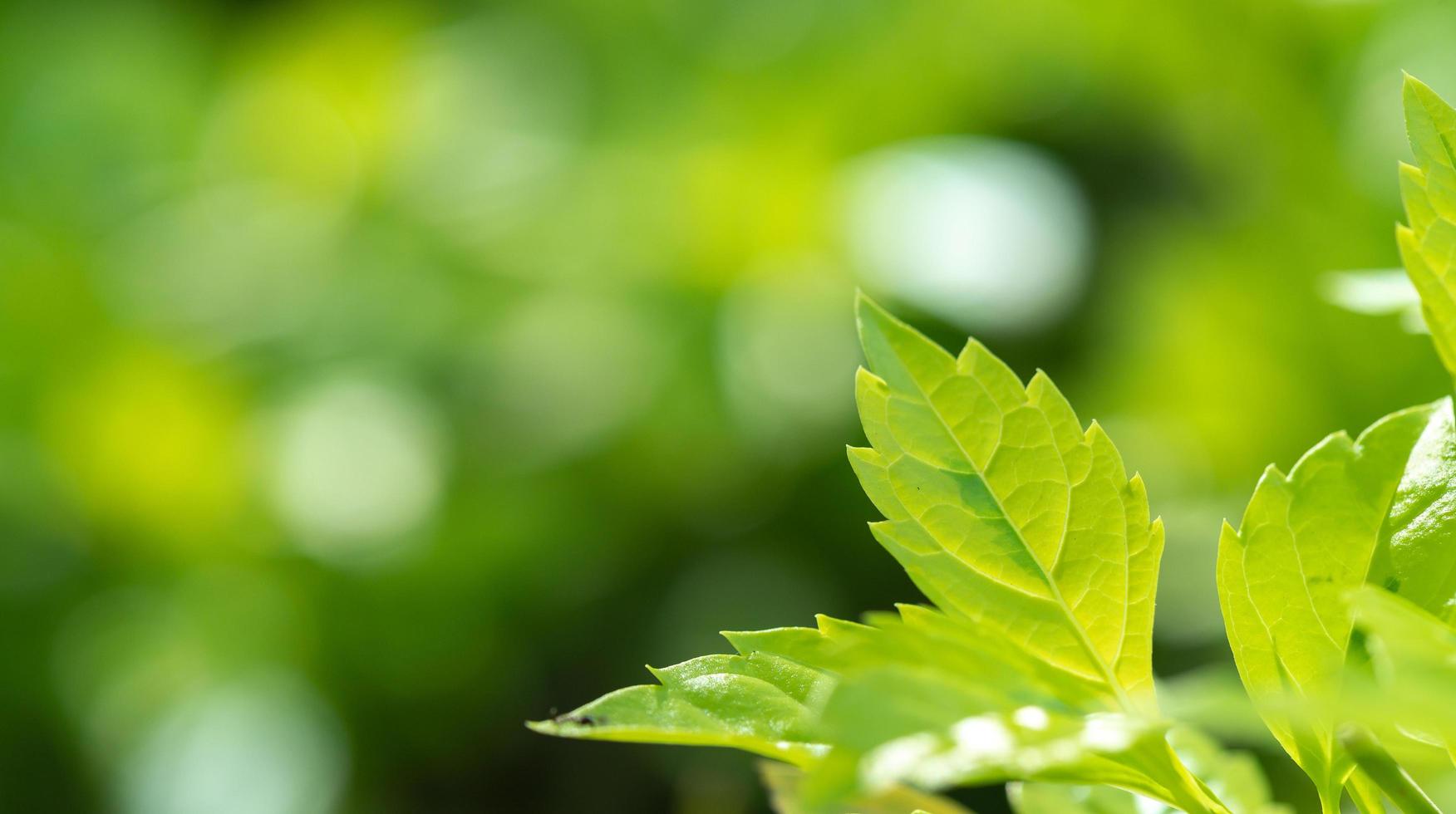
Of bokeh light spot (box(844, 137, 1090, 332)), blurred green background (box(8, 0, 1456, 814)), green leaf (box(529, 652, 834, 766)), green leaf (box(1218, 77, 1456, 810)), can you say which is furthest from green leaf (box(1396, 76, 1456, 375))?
bokeh light spot (box(844, 137, 1090, 332))

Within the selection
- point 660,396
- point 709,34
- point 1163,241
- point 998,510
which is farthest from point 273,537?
point 998,510

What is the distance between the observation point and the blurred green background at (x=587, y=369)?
117cm

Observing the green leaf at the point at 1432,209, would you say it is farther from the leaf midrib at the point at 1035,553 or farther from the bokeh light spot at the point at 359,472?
the bokeh light spot at the point at 359,472

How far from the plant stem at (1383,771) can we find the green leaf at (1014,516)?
32 millimetres

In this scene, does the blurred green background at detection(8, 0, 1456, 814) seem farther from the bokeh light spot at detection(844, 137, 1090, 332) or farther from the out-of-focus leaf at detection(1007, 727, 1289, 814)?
the out-of-focus leaf at detection(1007, 727, 1289, 814)

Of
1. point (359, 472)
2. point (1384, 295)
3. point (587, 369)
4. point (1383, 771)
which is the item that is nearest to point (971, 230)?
point (587, 369)

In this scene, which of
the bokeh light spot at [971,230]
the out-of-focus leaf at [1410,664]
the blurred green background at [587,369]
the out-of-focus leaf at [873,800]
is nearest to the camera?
the out-of-focus leaf at [1410,664]

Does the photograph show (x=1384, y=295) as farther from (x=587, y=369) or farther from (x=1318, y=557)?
(x=587, y=369)

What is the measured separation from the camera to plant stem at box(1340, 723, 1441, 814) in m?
0.20

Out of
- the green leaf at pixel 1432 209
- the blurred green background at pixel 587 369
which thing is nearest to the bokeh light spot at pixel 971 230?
the blurred green background at pixel 587 369

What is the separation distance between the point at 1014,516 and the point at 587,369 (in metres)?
1.17

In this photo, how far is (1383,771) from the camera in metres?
0.20

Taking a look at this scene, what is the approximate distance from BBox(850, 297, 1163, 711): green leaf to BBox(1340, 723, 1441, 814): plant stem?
0.03 m

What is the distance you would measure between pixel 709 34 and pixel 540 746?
0.97m
